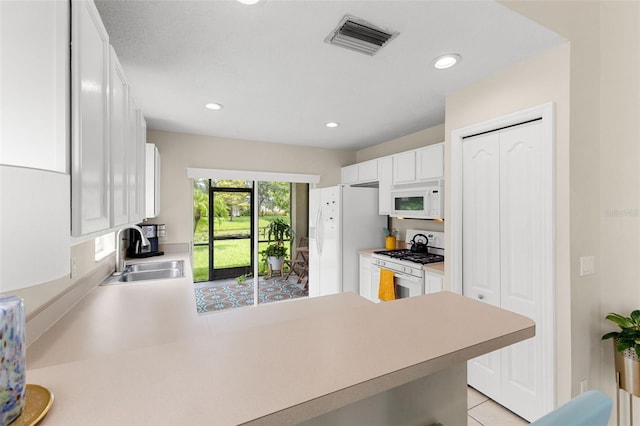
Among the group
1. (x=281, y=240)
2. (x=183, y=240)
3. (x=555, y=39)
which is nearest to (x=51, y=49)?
(x=555, y=39)

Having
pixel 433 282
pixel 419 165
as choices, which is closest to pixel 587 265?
pixel 433 282

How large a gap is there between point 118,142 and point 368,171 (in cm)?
321

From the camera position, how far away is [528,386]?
6.41 ft

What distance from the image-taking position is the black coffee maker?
3.27 m

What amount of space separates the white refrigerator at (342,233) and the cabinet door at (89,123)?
117 inches

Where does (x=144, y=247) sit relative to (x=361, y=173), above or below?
below

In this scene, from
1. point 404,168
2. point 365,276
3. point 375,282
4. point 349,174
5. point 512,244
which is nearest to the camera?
point 512,244

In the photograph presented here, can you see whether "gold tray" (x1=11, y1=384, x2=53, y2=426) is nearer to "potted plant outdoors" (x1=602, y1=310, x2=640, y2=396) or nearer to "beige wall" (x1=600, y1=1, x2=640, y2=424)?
"beige wall" (x1=600, y1=1, x2=640, y2=424)

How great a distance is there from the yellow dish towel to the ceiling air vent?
2.30 m

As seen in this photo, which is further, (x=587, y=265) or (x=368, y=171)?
(x=368, y=171)

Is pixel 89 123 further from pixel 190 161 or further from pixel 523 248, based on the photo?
pixel 190 161

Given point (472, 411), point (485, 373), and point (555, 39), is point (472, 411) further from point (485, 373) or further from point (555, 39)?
point (555, 39)

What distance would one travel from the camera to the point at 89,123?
958mm

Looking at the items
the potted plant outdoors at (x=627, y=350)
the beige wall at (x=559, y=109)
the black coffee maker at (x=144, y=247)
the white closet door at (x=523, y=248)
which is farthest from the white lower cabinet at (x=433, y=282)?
the black coffee maker at (x=144, y=247)
